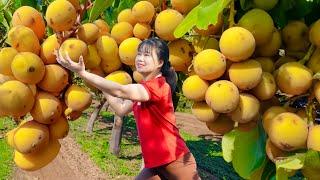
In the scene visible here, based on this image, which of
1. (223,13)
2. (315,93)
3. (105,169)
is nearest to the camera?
(315,93)

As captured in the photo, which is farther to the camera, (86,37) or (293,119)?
(86,37)

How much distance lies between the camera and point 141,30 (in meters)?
1.95

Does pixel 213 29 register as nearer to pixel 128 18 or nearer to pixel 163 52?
pixel 128 18

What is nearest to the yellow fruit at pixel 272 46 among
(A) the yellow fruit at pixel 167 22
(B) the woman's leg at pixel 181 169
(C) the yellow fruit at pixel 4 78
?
(A) the yellow fruit at pixel 167 22

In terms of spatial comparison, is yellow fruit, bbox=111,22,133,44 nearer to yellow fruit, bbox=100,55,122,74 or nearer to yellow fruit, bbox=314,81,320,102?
yellow fruit, bbox=100,55,122,74

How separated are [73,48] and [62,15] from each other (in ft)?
0.41

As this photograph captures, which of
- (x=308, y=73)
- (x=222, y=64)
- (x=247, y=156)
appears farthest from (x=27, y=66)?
(x=308, y=73)

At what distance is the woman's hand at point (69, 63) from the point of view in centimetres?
177

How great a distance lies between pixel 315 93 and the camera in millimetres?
1463

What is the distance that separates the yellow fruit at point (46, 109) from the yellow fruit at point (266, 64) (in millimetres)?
749

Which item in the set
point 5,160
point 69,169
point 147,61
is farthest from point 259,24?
point 5,160

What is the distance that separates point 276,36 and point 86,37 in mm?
699

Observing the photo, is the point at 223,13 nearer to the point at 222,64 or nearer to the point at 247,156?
the point at 222,64

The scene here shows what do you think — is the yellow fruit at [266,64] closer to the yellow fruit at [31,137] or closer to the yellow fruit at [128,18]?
the yellow fruit at [128,18]
